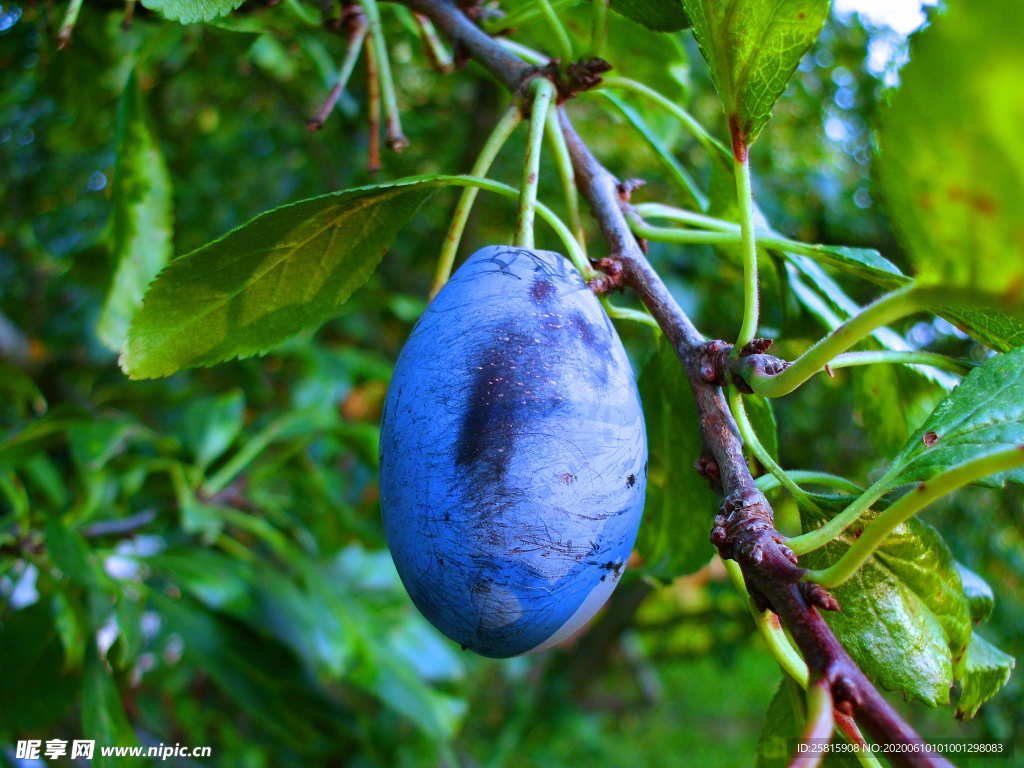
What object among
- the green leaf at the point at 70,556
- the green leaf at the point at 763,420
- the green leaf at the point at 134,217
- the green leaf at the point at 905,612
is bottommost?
the green leaf at the point at 70,556

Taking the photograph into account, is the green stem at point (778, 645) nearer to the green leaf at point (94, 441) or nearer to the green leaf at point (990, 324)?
the green leaf at point (990, 324)

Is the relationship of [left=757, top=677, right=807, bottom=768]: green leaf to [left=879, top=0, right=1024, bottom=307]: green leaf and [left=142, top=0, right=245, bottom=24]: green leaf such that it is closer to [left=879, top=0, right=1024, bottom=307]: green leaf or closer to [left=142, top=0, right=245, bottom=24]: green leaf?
[left=879, top=0, right=1024, bottom=307]: green leaf

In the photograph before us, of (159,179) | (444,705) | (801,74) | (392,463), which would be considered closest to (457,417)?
(392,463)

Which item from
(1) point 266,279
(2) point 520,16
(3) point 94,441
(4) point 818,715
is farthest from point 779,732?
(3) point 94,441

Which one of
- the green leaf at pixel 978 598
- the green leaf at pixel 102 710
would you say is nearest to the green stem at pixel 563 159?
the green leaf at pixel 978 598

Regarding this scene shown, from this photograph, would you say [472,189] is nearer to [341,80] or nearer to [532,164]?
[532,164]

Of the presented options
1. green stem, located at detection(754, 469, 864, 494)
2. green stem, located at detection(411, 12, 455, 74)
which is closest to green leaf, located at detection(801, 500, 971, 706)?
green stem, located at detection(754, 469, 864, 494)
